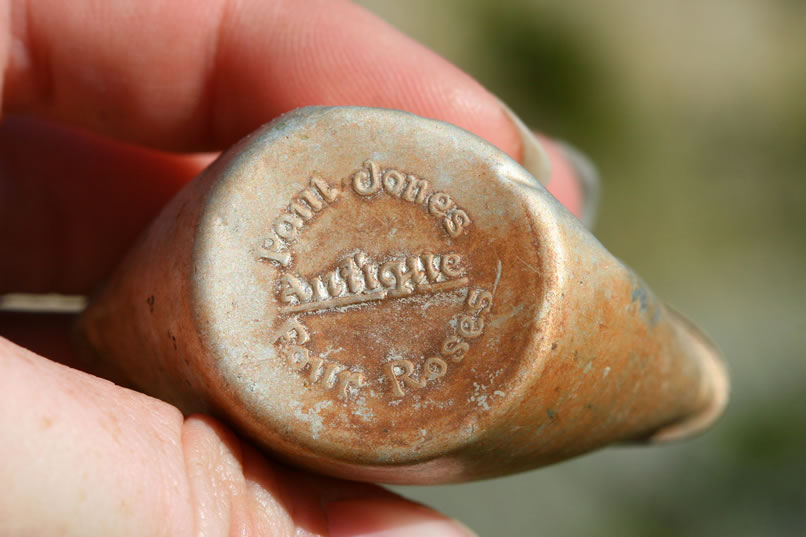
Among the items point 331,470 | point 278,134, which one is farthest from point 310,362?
point 278,134

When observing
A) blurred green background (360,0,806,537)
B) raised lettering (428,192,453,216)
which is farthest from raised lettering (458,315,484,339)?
blurred green background (360,0,806,537)

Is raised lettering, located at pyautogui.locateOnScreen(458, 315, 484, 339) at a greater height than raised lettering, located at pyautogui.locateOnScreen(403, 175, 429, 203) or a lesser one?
lesser

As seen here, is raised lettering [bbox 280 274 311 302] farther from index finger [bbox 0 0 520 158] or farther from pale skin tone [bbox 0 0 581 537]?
index finger [bbox 0 0 520 158]

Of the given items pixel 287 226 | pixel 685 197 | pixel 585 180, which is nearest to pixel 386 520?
pixel 287 226

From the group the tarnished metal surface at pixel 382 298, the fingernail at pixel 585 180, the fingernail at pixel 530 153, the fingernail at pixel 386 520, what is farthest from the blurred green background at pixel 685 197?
the tarnished metal surface at pixel 382 298

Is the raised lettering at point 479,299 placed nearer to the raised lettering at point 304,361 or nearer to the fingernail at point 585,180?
the raised lettering at point 304,361
